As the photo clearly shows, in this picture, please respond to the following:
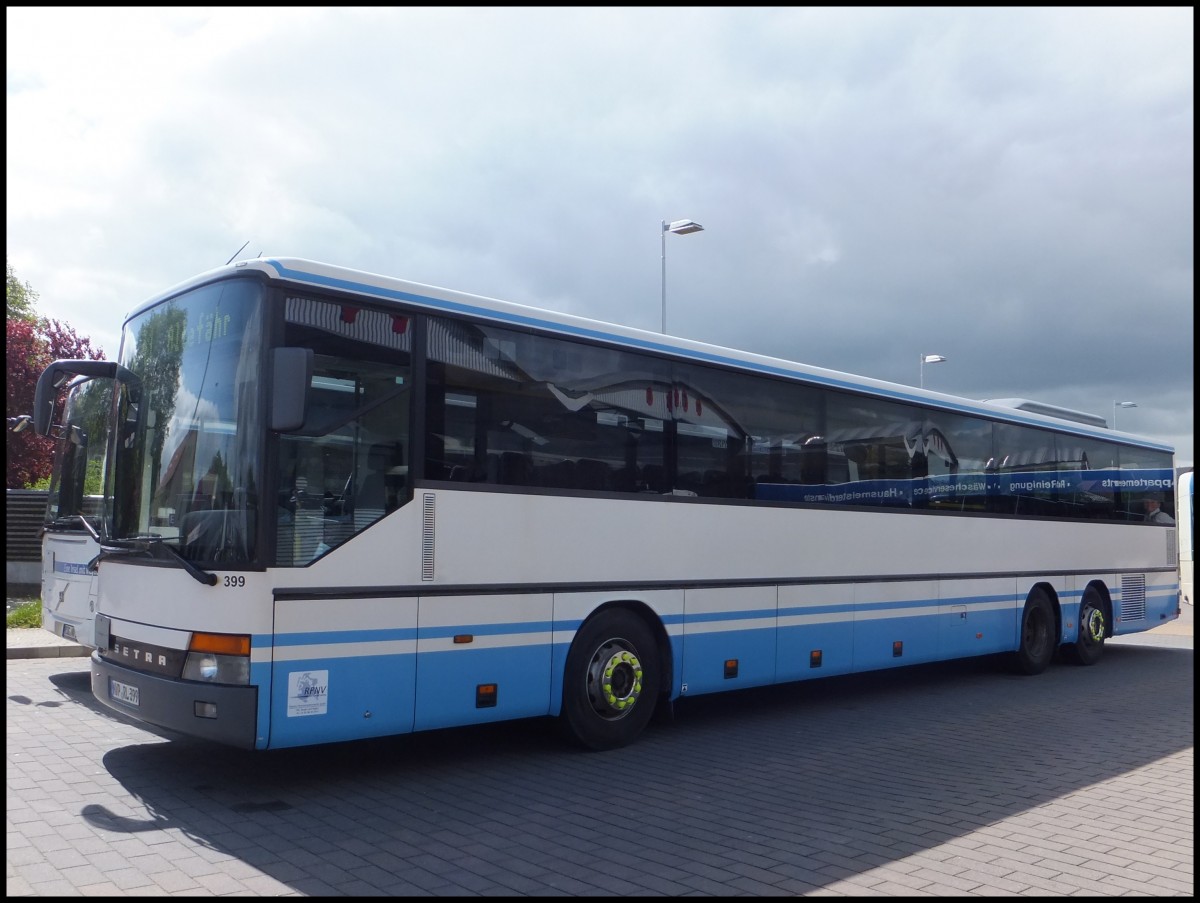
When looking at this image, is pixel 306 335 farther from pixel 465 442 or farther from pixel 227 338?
pixel 465 442

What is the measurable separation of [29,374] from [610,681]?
104ft

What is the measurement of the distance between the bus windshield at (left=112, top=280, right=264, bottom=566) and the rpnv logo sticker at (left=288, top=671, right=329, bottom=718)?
0.79 metres

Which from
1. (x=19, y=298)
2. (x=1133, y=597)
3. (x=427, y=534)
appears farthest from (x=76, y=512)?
(x=19, y=298)

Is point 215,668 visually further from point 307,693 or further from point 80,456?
point 80,456

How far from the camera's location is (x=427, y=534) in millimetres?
7441

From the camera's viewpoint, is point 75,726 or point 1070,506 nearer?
point 75,726

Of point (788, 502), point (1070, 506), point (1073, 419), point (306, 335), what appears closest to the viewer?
point (306, 335)

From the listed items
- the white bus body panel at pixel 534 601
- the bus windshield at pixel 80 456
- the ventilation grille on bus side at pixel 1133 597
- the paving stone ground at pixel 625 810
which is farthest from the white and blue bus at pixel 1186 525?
the bus windshield at pixel 80 456

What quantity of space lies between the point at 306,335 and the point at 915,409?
25.7 ft

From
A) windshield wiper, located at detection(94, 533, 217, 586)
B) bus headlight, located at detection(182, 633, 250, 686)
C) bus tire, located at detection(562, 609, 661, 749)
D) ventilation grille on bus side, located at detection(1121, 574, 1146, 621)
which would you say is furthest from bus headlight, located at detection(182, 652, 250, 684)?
ventilation grille on bus side, located at detection(1121, 574, 1146, 621)

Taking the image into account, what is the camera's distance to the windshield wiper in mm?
6633

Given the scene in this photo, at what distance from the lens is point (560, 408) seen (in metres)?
8.47

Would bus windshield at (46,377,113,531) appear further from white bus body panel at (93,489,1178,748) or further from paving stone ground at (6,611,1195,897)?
white bus body panel at (93,489,1178,748)

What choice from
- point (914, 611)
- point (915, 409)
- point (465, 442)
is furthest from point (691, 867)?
point (915, 409)
